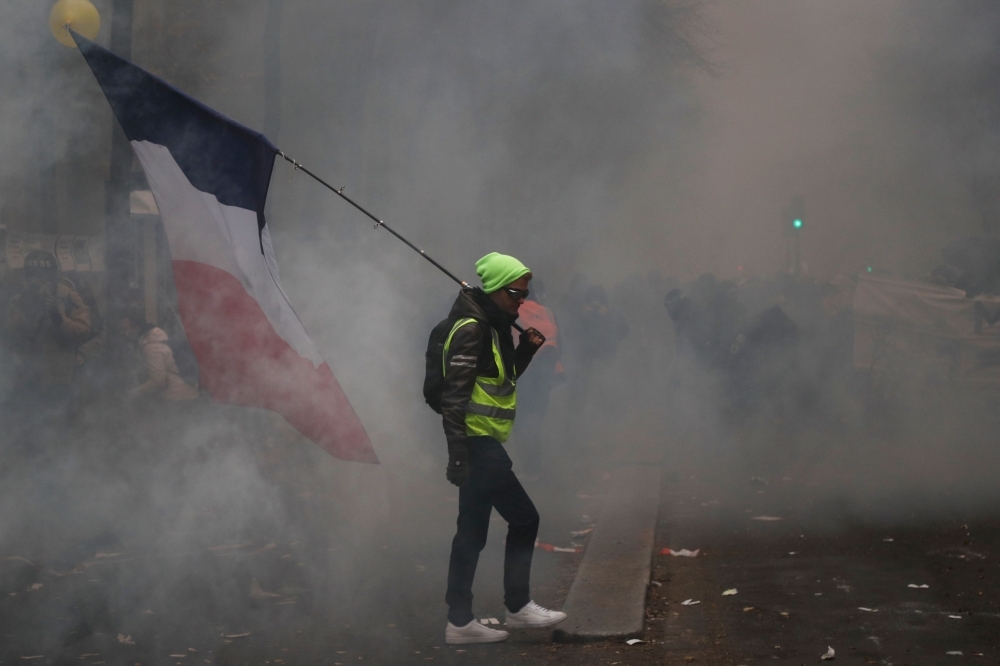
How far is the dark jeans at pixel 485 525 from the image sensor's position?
3.45 metres

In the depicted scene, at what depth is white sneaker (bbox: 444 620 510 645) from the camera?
11.2 feet

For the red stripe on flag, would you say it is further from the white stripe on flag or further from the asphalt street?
the asphalt street

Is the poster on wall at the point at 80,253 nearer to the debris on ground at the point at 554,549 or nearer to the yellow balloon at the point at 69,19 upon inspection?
the yellow balloon at the point at 69,19

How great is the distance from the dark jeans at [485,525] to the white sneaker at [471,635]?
0.02 meters

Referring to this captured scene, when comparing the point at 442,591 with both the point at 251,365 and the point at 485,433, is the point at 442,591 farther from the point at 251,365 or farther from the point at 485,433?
the point at 251,365

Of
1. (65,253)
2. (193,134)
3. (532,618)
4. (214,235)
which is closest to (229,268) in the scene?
(214,235)

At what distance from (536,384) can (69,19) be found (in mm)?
3697

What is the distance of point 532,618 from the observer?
11.6ft

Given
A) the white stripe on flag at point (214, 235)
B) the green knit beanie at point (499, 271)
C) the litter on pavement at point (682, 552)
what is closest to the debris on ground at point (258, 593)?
the white stripe on flag at point (214, 235)

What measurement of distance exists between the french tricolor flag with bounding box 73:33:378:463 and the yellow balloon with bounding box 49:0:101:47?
0.41 meters

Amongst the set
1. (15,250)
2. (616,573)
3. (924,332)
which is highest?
(15,250)

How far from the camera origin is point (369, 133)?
809cm

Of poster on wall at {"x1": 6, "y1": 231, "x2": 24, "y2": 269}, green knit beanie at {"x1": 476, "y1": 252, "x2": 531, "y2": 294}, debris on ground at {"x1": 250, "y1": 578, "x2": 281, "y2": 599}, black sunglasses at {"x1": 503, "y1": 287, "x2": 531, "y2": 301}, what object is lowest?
debris on ground at {"x1": 250, "y1": 578, "x2": 281, "y2": 599}

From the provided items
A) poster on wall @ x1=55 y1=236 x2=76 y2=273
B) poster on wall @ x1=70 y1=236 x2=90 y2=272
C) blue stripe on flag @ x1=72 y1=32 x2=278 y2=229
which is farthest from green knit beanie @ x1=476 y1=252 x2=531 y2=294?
poster on wall @ x1=70 y1=236 x2=90 y2=272
